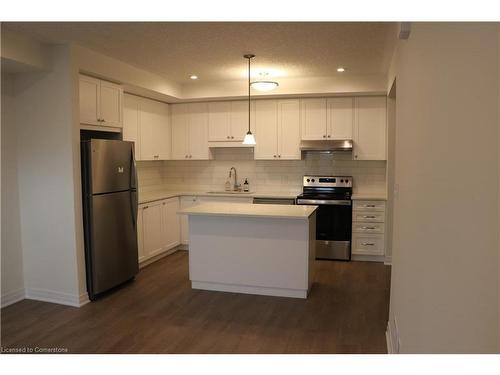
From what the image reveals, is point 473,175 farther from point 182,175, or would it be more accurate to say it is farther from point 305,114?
point 182,175

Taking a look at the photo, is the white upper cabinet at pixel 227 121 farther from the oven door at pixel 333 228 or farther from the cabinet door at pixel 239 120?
the oven door at pixel 333 228

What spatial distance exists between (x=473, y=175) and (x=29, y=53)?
378cm

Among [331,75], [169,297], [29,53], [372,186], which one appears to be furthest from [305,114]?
[29,53]

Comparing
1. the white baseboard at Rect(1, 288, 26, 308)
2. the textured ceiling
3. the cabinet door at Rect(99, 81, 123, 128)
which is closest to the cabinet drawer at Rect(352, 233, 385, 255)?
the textured ceiling

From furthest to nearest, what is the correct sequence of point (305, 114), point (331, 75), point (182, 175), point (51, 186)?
point (182, 175)
point (305, 114)
point (331, 75)
point (51, 186)

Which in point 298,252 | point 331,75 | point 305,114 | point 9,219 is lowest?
point 298,252

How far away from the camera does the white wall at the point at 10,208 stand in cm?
382

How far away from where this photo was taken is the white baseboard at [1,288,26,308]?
12.5 feet

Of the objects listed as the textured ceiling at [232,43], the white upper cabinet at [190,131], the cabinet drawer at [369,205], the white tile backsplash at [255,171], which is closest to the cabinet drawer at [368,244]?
the cabinet drawer at [369,205]

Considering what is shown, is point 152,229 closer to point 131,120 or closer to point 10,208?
point 131,120

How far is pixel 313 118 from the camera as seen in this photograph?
223 inches

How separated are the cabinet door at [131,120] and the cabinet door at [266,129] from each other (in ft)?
5.62

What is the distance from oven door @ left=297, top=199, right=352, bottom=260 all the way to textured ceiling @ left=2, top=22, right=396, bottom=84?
1.78 meters

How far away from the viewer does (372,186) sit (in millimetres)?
5875
